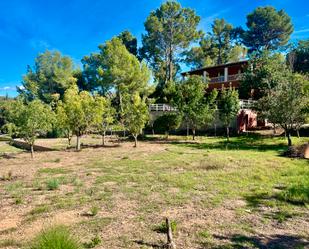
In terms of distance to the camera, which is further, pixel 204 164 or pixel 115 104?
pixel 115 104

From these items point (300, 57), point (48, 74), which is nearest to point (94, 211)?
point (300, 57)

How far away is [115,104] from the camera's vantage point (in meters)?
43.2

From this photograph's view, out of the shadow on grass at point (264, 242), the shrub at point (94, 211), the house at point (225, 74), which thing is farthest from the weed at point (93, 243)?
the house at point (225, 74)

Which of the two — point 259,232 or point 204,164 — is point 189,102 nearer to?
point 204,164

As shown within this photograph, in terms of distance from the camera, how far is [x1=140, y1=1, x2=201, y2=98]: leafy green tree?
147 feet

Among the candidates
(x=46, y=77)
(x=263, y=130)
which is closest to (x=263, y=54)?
(x=263, y=130)

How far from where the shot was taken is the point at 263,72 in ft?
101

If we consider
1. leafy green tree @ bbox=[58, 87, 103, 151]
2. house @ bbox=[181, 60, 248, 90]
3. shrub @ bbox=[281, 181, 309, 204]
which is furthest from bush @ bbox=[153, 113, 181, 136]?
shrub @ bbox=[281, 181, 309, 204]

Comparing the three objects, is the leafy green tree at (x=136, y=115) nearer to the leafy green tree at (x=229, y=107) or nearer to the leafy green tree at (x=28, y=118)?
the leafy green tree at (x=28, y=118)

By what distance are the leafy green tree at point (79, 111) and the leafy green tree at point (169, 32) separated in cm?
2376

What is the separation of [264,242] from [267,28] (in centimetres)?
5426

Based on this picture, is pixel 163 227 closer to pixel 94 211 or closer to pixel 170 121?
pixel 94 211

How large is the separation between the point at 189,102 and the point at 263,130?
371 inches

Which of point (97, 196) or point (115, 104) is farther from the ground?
point (115, 104)
